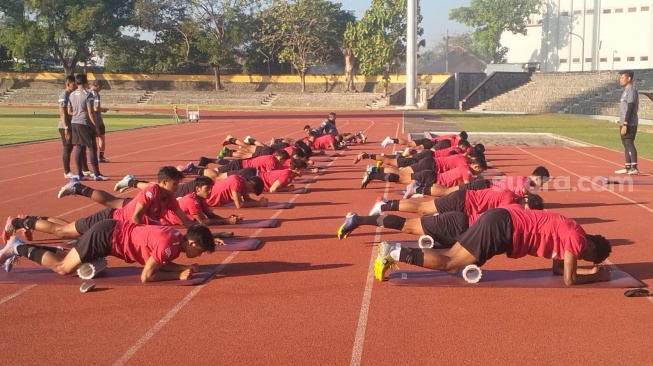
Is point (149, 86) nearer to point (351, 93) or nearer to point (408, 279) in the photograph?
point (351, 93)

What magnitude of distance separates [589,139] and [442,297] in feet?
63.0

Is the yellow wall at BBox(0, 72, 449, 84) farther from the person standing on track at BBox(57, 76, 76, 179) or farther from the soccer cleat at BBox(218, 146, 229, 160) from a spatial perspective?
the person standing on track at BBox(57, 76, 76, 179)

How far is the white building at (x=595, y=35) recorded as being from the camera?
51156mm

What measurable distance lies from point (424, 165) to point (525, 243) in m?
5.46

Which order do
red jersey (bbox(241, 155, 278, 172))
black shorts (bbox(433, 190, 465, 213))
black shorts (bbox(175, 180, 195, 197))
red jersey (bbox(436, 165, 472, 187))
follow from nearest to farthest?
black shorts (bbox(433, 190, 465, 213)) < black shorts (bbox(175, 180, 195, 197)) < red jersey (bbox(436, 165, 472, 187)) < red jersey (bbox(241, 155, 278, 172))

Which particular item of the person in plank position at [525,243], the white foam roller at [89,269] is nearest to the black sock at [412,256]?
the person in plank position at [525,243]

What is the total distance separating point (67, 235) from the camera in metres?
7.55

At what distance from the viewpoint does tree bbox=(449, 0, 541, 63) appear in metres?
65.2

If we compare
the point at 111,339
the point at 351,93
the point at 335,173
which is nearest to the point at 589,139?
the point at 335,173

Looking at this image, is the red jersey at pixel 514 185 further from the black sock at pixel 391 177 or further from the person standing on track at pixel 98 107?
the person standing on track at pixel 98 107

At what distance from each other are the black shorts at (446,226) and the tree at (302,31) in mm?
56028

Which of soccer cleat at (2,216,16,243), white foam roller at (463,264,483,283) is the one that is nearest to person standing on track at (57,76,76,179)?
soccer cleat at (2,216,16,243)

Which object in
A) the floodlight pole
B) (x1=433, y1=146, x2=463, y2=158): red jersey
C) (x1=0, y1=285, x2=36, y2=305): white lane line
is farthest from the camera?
the floodlight pole

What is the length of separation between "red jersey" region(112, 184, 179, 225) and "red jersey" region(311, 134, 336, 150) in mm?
11829
